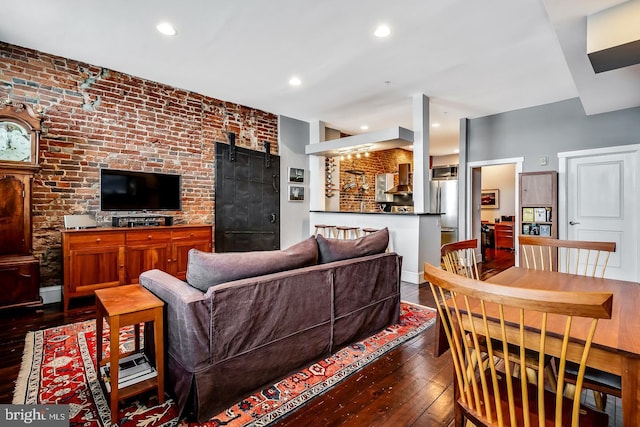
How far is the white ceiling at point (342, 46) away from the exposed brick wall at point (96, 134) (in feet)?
0.69

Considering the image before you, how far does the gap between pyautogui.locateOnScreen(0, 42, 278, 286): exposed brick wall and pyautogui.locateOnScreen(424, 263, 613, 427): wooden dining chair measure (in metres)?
4.34

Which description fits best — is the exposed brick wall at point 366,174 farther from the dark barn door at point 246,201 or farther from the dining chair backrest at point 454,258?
the dining chair backrest at point 454,258

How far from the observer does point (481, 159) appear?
5.85 meters

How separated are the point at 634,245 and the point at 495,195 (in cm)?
476

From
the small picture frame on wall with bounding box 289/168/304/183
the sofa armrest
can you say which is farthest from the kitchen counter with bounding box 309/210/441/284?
the sofa armrest

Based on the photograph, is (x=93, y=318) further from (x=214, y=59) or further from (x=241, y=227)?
(x=214, y=59)

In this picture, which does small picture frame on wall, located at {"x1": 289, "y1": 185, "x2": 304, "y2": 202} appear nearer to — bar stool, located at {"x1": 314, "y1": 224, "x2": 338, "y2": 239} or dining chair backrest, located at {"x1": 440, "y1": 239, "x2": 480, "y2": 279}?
bar stool, located at {"x1": 314, "y1": 224, "x2": 338, "y2": 239}

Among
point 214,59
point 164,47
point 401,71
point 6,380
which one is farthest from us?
point 401,71

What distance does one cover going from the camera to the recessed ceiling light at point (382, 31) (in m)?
3.03

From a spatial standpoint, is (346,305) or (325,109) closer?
(346,305)

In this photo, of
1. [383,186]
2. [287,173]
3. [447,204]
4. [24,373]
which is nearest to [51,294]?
[24,373]

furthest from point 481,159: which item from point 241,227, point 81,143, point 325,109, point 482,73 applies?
point 81,143

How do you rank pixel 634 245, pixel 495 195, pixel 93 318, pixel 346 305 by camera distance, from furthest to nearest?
pixel 495 195 → pixel 634 245 → pixel 93 318 → pixel 346 305

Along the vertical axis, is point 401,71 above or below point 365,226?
above
